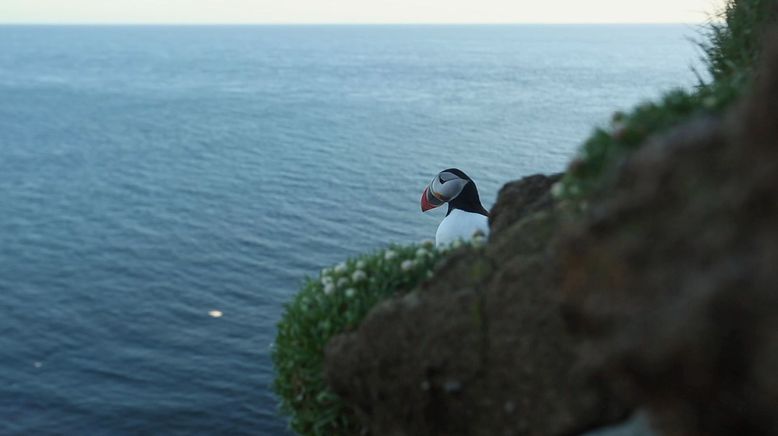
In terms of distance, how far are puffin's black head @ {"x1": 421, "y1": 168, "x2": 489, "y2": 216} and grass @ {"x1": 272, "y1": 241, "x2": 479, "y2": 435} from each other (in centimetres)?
313

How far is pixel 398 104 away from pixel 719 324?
9348cm

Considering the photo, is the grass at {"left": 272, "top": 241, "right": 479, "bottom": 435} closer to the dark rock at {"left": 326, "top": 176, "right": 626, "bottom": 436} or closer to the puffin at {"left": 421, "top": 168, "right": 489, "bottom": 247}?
the dark rock at {"left": 326, "top": 176, "right": 626, "bottom": 436}

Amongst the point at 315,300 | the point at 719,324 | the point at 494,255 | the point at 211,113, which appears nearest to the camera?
the point at 719,324

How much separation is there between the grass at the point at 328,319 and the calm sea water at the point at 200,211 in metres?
2.15

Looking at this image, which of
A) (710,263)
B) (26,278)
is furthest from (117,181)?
(710,263)

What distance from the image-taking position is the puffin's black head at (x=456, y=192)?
38.0 ft

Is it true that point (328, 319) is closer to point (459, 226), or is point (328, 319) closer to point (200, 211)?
point (459, 226)

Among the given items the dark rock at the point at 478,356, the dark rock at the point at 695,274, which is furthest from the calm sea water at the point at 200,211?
the dark rock at the point at 695,274

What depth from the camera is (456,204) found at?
1165cm

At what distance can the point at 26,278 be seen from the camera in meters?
43.7

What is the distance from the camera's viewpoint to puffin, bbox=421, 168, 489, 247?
435 inches

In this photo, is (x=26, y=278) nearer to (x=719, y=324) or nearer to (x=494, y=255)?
(x=494, y=255)

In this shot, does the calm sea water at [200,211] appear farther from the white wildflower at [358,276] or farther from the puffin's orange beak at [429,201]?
the puffin's orange beak at [429,201]

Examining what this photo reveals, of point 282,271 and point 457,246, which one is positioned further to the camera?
point 282,271
